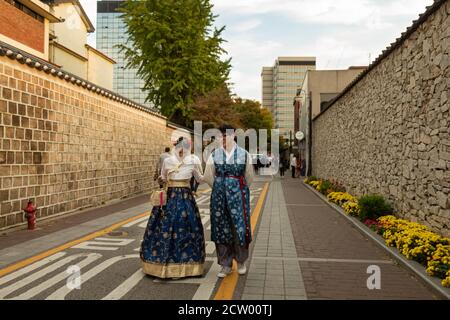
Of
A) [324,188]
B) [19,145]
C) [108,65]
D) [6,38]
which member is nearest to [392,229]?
[19,145]

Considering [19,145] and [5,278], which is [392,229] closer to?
[5,278]

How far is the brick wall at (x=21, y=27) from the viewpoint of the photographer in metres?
18.2

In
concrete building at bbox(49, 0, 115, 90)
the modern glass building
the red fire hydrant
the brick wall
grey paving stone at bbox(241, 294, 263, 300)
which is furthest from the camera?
the modern glass building

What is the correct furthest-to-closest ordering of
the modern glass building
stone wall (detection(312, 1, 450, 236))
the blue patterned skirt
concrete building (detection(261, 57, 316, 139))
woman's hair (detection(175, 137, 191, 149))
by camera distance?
concrete building (detection(261, 57, 316, 139)) < the modern glass building < stone wall (detection(312, 1, 450, 236)) < woman's hair (detection(175, 137, 191, 149)) < the blue patterned skirt

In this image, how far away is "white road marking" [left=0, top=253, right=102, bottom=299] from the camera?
4.68 meters

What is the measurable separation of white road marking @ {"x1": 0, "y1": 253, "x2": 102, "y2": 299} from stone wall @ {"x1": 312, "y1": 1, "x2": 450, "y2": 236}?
18.4 ft

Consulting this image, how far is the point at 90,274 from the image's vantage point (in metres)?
5.41

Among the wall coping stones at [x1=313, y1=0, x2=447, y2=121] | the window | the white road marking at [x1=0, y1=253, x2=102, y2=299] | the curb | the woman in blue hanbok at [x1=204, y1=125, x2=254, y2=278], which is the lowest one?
the white road marking at [x1=0, y1=253, x2=102, y2=299]

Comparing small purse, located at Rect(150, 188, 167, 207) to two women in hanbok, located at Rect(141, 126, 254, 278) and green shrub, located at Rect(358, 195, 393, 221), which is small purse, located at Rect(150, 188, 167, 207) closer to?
two women in hanbok, located at Rect(141, 126, 254, 278)

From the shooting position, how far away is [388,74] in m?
9.77

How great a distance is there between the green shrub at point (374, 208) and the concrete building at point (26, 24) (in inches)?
661

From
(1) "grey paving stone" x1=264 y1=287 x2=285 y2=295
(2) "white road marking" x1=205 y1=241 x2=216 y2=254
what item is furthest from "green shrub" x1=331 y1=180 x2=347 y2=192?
(1) "grey paving stone" x1=264 y1=287 x2=285 y2=295
